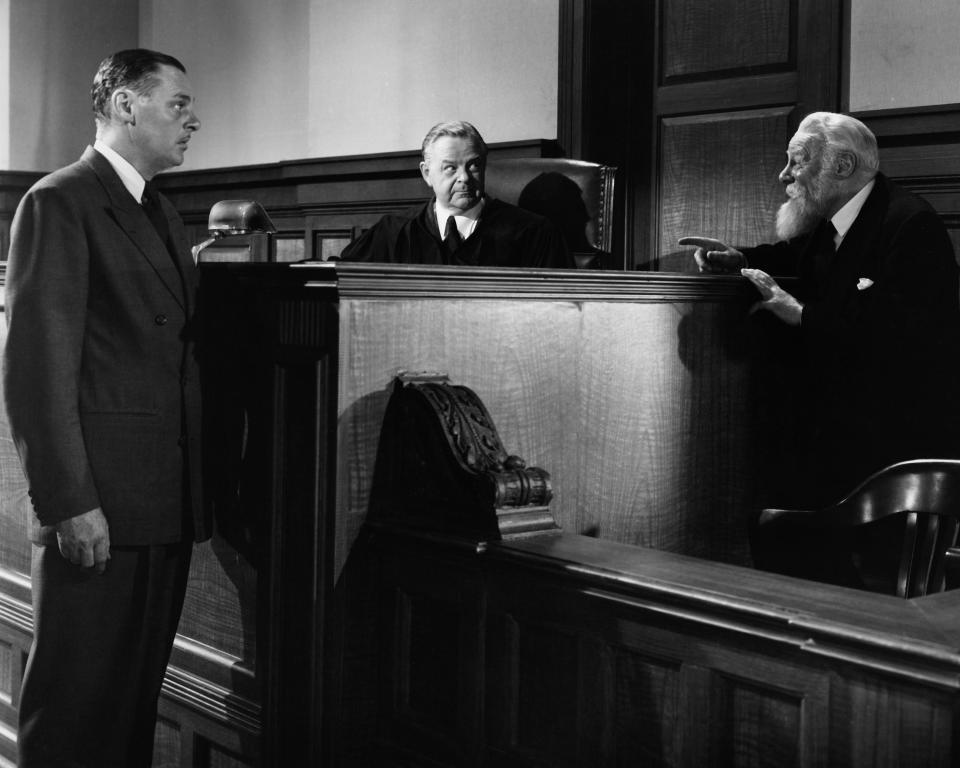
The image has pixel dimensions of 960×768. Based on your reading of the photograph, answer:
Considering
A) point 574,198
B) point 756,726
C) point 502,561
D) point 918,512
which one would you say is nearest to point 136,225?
point 502,561

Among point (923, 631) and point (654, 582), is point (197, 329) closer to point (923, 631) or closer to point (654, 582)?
point (654, 582)

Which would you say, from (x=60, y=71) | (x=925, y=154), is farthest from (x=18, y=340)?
(x=60, y=71)

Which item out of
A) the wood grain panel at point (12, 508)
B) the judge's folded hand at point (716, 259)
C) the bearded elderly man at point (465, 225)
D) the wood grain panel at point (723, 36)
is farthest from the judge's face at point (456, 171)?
the wood grain panel at point (12, 508)

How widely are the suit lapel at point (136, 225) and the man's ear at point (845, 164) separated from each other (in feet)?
6.12

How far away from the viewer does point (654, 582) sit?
1.71m

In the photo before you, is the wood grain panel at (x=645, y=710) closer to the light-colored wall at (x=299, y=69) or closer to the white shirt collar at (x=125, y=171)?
the white shirt collar at (x=125, y=171)

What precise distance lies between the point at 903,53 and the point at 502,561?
2808mm

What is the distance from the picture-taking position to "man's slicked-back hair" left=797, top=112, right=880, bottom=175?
3307mm

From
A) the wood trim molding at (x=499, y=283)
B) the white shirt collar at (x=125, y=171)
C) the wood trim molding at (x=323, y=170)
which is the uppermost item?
the wood trim molding at (x=323, y=170)

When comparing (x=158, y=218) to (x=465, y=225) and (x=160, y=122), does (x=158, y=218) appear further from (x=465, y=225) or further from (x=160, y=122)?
(x=465, y=225)

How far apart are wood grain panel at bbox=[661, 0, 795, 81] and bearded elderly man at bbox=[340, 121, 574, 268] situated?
1103 mm

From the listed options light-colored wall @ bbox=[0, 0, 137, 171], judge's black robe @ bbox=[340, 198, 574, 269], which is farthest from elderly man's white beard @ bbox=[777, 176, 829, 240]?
light-colored wall @ bbox=[0, 0, 137, 171]

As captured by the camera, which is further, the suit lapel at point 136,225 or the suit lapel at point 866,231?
the suit lapel at point 866,231

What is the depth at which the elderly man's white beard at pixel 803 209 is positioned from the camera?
132 inches
